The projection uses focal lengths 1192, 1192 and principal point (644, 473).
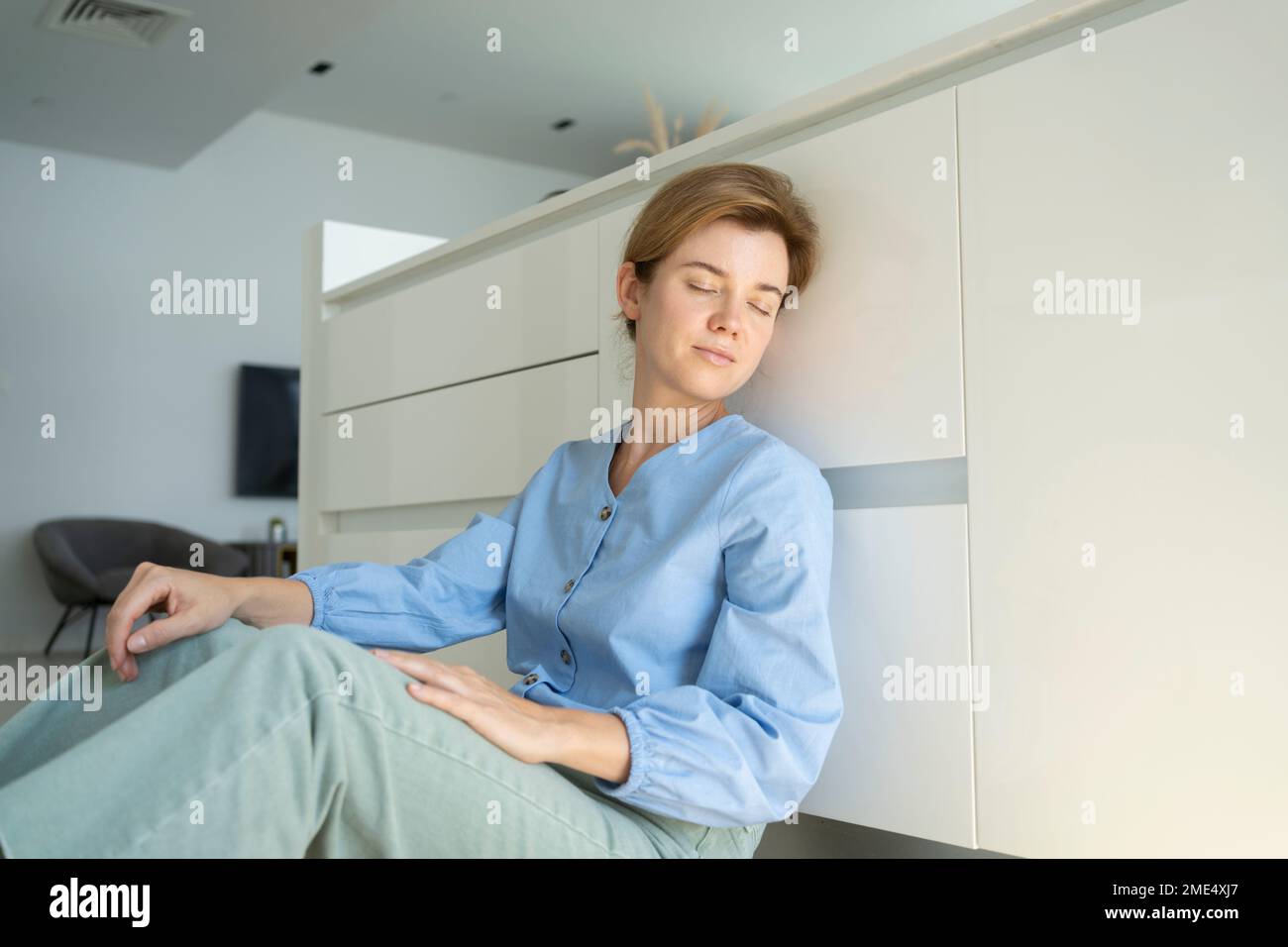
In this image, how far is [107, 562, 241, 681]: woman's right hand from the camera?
129cm

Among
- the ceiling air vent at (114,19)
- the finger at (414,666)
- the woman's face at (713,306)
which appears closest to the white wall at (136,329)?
the ceiling air vent at (114,19)

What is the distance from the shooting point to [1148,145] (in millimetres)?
1275

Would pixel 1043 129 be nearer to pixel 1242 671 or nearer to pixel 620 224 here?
pixel 1242 671

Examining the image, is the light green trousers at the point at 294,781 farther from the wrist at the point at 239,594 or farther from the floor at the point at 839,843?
the floor at the point at 839,843

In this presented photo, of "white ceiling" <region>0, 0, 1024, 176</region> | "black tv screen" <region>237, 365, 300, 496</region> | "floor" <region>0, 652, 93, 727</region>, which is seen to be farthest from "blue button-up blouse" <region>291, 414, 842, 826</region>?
"black tv screen" <region>237, 365, 300, 496</region>

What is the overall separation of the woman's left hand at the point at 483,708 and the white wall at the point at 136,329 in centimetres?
619

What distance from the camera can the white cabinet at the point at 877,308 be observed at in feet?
4.87

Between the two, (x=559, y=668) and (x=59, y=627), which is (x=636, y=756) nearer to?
(x=559, y=668)

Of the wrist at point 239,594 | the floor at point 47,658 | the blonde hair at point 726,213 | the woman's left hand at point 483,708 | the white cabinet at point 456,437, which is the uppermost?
the blonde hair at point 726,213

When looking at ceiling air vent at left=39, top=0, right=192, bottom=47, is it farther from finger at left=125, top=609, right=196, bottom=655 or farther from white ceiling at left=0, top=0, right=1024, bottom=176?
finger at left=125, top=609, right=196, bottom=655

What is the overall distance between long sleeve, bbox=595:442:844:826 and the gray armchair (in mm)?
5034
